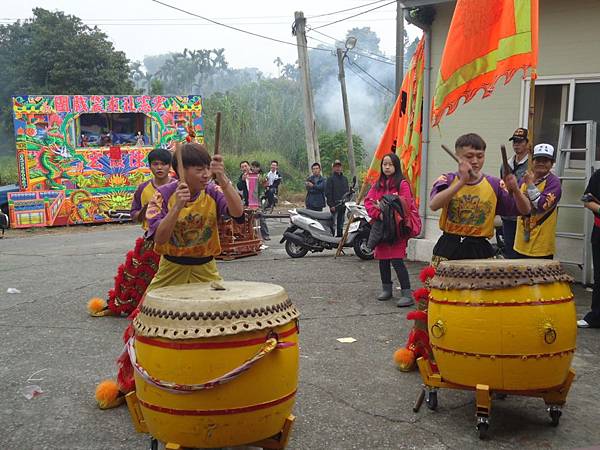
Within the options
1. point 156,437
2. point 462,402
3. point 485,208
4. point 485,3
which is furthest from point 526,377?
point 485,3

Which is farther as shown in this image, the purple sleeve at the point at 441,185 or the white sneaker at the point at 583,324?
the white sneaker at the point at 583,324

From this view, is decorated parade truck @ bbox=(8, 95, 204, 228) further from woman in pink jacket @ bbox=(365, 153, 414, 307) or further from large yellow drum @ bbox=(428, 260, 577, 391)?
large yellow drum @ bbox=(428, 260, 577, 391)

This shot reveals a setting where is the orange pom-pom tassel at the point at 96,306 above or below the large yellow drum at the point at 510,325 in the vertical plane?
below

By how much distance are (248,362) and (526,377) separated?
1662 mm

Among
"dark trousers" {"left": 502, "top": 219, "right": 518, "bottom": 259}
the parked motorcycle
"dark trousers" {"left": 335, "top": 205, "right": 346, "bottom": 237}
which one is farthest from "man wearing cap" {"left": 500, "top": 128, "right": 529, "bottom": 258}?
"dark trousers" {"left": 335, "top": 205, "right": 346, "bottom": 237}

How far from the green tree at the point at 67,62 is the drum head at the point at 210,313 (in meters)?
31.0

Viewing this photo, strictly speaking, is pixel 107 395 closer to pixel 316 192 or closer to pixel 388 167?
pixel 388 167

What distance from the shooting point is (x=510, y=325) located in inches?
141

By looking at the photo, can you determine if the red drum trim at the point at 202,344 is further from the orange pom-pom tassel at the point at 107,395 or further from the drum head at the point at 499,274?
the orange pom-pom tassel at the point at 107,395

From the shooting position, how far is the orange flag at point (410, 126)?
9750 mm

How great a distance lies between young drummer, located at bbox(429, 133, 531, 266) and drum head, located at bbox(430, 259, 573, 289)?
65 cm

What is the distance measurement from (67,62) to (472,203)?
103 feet

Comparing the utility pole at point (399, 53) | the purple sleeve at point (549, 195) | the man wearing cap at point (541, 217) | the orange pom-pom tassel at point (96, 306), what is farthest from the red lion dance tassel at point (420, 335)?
the utility pole at point (399, 53)

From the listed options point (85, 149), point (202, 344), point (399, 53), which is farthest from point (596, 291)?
point (399, 53)
